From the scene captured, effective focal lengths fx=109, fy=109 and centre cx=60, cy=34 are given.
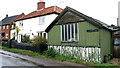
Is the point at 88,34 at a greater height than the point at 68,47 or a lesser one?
greater

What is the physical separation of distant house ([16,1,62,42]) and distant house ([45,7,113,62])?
223 inches

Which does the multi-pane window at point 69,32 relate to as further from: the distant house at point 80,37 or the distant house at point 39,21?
the distant house at point 39,21

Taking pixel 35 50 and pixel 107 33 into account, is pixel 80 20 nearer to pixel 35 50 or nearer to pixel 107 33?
pixel 107 33

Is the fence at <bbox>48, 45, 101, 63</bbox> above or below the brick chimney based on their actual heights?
below

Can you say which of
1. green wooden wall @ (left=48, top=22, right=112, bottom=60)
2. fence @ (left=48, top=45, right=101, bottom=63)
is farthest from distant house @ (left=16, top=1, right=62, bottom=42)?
green wooden wall @ (left=48, top=22, right=112, bottom=60)

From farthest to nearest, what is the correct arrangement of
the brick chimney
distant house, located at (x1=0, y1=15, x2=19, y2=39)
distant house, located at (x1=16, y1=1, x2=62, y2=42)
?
distant house, located at (x1=0, y1=15, x2=19, y2=39) < the brick chimney < distant house, located at (x1=16, y1=1, x2=62, y2=42)

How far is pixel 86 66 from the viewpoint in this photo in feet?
28.3

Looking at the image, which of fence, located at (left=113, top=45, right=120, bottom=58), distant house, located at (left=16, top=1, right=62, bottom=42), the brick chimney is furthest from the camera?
the brick chimney

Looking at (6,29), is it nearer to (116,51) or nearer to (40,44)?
(40,44)

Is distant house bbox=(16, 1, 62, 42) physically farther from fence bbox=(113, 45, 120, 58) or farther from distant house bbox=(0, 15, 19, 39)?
distant house bbox=(0, 15, 19, 39)

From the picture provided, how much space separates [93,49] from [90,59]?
97 cm

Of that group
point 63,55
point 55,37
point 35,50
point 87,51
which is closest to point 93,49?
point 87,51

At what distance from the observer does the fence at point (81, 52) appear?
965 centimetres

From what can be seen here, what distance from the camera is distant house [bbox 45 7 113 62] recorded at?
9.70 m
